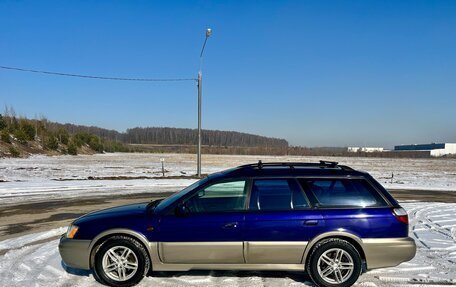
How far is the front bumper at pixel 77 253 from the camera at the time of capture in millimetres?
4594

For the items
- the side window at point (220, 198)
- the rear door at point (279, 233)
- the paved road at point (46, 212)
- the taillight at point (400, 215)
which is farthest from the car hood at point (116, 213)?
the paved road at point (46, 212)

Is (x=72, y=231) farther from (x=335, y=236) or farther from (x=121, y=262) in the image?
(x=335, y=236)

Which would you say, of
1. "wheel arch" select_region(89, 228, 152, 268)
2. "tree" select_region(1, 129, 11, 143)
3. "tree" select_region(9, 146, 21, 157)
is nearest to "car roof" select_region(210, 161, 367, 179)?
"wheel arch" select_region(89, 228, 152, 268)

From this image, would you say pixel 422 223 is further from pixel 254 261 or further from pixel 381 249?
pixel 254 261

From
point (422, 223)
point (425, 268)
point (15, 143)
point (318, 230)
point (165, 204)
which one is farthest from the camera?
point (15, 143)

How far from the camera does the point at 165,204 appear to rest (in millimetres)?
4918

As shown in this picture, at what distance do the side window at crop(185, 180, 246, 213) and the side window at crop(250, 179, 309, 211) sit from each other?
0.18 m

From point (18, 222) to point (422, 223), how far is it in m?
10.4

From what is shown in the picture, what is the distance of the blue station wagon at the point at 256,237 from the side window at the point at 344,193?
1 centimetres

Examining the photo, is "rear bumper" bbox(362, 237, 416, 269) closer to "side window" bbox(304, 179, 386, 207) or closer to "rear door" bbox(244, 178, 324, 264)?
"side window" bbox(304, 179, 386, 207)

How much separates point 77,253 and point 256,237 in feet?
7.85

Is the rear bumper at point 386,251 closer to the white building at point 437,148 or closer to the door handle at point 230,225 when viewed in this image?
the door handle at point 230,225

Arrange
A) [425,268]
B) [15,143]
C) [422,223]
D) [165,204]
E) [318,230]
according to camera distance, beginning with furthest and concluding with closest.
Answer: [15,143]
[422,223]
[425,268]
[165,204]
[318,230]

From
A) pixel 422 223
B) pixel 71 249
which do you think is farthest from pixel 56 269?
pixel 422 223
